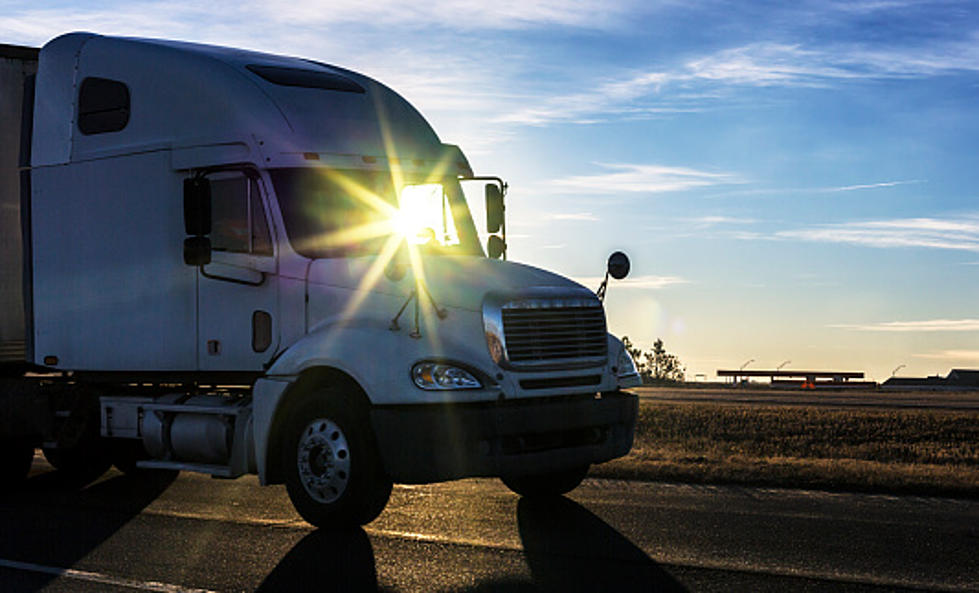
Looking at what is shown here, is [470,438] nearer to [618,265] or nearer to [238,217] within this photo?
[618,265]

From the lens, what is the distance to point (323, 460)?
29.6 ft

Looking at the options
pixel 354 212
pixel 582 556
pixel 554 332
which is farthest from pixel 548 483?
pixel 354 212

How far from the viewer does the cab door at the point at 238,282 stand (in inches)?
382

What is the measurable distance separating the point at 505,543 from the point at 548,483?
7.43 ft

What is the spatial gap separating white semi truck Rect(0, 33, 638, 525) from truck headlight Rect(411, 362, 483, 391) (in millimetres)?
18

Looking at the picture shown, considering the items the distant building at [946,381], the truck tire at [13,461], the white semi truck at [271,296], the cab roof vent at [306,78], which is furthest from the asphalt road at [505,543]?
the distant building at [946,381]

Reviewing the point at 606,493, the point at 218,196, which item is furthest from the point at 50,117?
the point at 606,493

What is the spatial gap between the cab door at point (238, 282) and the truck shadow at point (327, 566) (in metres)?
1.75

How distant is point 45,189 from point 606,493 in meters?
6.04

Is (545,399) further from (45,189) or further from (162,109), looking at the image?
(45,189)

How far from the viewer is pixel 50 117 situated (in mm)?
11367

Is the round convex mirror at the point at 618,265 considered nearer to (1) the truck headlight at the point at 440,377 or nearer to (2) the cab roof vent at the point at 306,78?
(1) the truck headlight at the point at 440,377

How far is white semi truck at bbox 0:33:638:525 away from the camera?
8.80 meters

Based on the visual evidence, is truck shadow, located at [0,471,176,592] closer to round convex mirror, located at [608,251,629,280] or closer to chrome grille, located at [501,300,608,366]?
chrome grille, located at [501,300,608,366]
